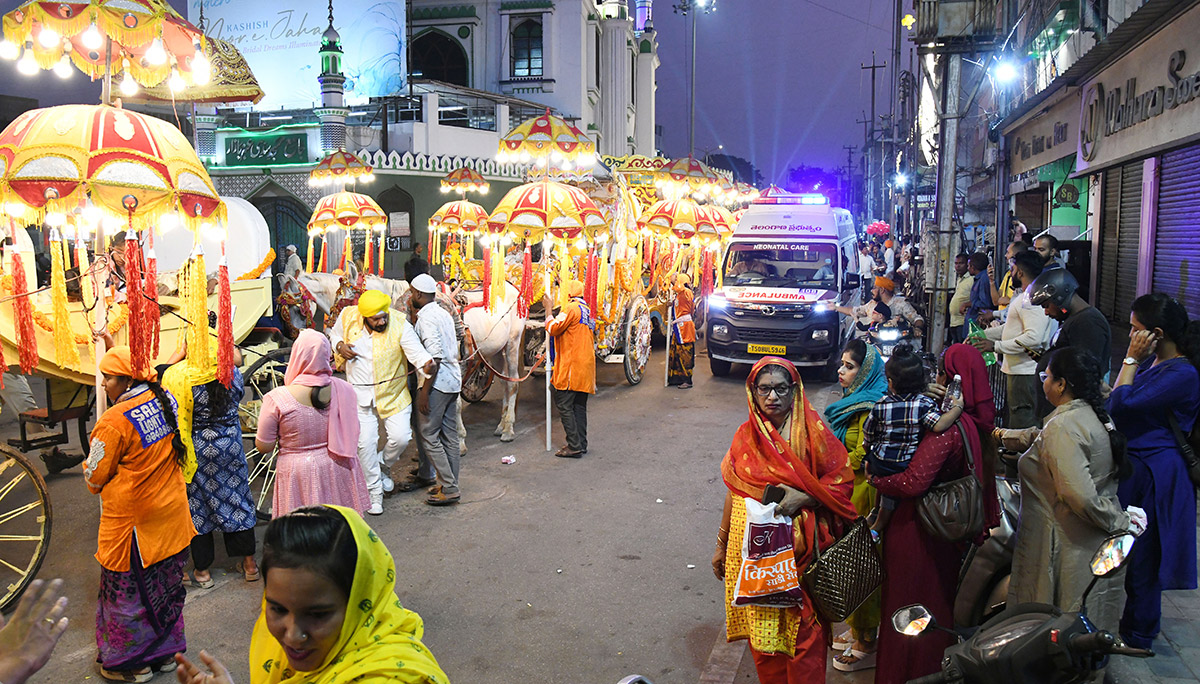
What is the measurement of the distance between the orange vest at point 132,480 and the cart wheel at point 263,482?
72.6 inches

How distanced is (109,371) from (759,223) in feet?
37.5

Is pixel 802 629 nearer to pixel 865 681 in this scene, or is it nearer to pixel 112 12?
pixel 865 681

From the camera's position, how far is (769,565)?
11.1 ft

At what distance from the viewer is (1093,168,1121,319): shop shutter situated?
11562 mm

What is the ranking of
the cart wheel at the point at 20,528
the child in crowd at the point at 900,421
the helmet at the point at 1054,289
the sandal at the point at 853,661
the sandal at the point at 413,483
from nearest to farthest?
the child in crowd at the point at 900,421 < the sandal at the point at 853,661 < the cart wheel at the point at 20,528 < the helmet at the point at 1054,289 < the sandal at the point at 413,483

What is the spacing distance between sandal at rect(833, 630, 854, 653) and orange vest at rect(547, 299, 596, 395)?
4148mm

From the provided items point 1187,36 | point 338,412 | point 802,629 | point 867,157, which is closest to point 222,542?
point 338,412

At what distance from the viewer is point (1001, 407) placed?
8820mm

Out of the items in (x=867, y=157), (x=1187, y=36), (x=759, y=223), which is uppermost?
(x=867, y=157)

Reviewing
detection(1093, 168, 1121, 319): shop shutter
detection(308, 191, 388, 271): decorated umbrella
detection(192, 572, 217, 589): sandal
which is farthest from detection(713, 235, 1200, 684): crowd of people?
detection(308, 191, 388, 271): decorated umbrella

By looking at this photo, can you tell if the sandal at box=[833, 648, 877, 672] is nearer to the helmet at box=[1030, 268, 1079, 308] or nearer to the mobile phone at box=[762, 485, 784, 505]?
the mobile phone at box=[762, 485, 784, 505]

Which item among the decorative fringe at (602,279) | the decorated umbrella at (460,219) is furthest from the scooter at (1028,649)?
the decorated umbrella at (460,219)

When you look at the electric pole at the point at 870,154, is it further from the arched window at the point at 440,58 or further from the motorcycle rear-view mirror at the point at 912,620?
the motorcycle rear-view mirror at the point at 912,620

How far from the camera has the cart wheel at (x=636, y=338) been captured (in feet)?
40.6
